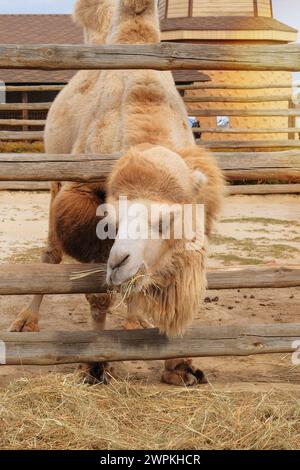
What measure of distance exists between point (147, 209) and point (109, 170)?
0.70m

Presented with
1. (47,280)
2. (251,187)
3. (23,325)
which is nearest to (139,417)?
(47,280)

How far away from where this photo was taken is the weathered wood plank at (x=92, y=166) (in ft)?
13.1

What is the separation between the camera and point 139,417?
3.72 meters

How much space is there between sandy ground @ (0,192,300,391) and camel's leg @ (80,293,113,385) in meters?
0.19

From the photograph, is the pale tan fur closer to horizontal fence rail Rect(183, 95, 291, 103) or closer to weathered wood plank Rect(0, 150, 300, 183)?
weathered wood plank Rect(0, 150, 300, 183)

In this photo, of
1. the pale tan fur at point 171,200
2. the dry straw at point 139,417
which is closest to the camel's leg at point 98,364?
the dry straw at point 139,417

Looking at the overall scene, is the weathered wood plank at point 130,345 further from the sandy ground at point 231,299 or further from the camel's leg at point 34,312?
the camel's leg at point 34,312

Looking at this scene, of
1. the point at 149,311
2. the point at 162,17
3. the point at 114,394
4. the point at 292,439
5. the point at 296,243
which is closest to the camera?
the point at 292,439

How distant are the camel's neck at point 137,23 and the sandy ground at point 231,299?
2.19 m

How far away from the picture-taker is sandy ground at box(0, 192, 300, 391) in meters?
4.53

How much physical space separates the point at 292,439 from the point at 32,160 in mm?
2096

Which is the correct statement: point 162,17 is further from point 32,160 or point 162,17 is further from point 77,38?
point 32,160

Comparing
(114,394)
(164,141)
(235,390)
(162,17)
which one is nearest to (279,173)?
(164,141)

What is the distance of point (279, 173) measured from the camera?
4.19 m
